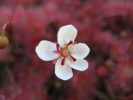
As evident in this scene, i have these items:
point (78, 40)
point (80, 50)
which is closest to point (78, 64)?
point (80, 50)

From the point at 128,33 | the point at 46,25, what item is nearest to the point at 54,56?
the point at 46,25

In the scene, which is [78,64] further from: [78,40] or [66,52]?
[78,40]

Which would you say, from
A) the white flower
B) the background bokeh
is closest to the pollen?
the white flower

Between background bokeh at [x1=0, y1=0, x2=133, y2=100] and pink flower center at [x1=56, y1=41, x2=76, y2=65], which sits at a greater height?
pink flower center at [x1=56, y1=41, x2=76, y2=65]

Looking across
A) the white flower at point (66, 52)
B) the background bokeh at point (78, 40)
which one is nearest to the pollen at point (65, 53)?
the white flower at point (66, 52)

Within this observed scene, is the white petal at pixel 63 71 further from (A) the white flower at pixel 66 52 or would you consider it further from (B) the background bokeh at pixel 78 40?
(B) the background bokeh at pixel 78 40

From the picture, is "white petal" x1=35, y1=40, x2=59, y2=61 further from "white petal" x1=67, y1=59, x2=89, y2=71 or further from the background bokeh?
the background bokeh
